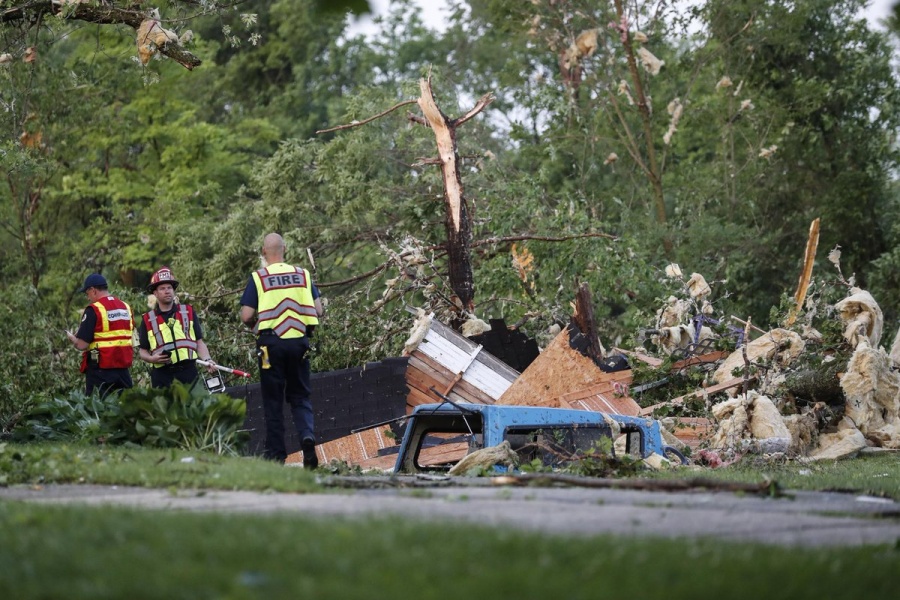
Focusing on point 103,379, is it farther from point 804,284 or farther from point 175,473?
point 804,284

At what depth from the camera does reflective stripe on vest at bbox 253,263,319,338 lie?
383 inches

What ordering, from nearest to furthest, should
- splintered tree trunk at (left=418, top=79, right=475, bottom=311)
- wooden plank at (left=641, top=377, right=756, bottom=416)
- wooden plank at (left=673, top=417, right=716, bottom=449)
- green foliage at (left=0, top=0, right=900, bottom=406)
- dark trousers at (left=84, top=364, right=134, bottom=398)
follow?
dark trousers at (left=84, top=364, right=134, bottom=398), wooden plank at (left=673, top=417, right=716, bottom=449), wooden plank at (left=641, top=377, right=756, bottom=416), splintered tree trunk at (left=418, top=79, right=475, bottom=311), green foliage at (left=0, top=0, right=900, bottom=406)

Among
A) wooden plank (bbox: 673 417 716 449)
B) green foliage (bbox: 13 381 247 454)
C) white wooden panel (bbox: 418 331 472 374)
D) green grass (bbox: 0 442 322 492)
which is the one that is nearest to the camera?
green grass (bbox: 0 442 322 492)

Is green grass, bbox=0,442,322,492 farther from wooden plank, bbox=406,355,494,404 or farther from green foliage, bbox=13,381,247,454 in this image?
wooden plank, bbox=406,355,494,404

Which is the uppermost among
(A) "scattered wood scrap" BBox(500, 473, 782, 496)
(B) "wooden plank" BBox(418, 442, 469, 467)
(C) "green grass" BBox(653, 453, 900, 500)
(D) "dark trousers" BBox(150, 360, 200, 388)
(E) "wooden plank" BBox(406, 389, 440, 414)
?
(D) "dark trousers" BBox(150, 360, 200, 388)

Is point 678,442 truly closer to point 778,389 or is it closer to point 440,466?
point 778,389

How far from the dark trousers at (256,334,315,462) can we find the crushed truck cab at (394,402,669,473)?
87cm

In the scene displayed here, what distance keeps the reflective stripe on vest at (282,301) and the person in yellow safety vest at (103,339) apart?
3049mm

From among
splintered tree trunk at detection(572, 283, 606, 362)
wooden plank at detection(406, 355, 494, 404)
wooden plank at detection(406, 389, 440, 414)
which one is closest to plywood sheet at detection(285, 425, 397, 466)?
wooden plank at detection(406, 389, 440, 414)

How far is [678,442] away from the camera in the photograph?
1321 cm

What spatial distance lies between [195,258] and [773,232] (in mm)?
12743

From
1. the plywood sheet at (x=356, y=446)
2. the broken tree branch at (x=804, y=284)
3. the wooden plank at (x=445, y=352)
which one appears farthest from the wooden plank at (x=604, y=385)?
the broken tree branch at (x=804, y=284)

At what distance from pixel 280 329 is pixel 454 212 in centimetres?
780

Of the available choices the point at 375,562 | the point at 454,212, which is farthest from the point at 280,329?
the point at 454,212
